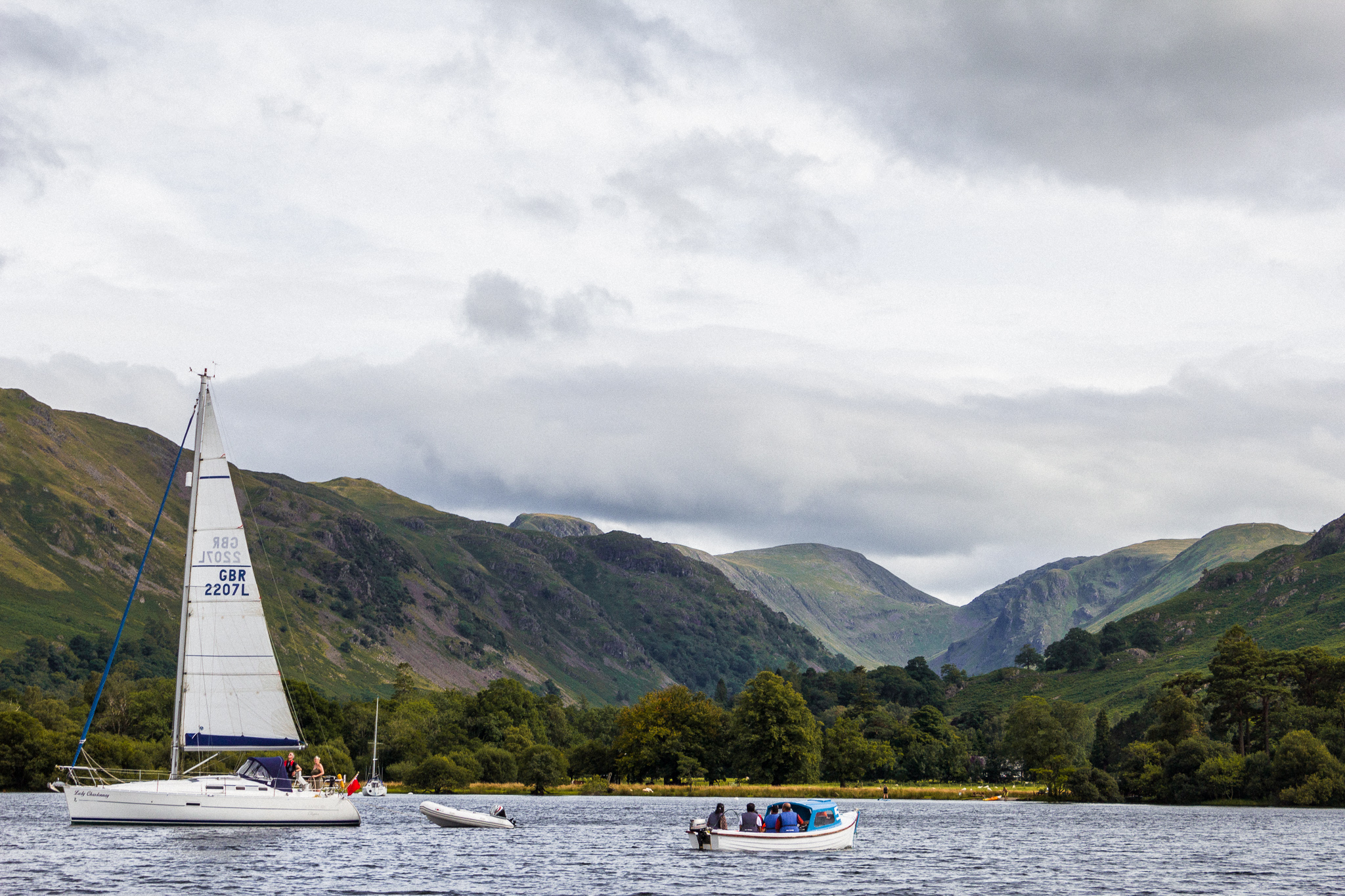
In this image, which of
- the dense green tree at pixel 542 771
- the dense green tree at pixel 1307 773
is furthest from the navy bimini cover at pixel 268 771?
the dense green tree at pixel 1307 773

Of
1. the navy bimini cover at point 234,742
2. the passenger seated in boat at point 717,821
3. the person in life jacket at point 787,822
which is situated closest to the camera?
the navy bimini cover at point 234,742

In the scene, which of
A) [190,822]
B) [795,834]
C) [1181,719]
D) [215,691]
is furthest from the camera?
[1181,719]

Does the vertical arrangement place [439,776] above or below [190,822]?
below

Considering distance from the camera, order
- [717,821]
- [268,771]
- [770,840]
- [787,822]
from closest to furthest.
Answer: [268,771] → [770,840] → [717,821] → [787,822]

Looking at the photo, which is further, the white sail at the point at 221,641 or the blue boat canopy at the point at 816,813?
the blue boat canopy at the point at 816,813

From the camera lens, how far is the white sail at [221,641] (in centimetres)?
7869

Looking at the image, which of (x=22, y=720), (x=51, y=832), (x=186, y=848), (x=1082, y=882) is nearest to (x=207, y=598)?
(x=186, y=848)

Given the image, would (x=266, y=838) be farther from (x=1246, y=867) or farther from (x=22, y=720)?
(x=22, y=720)

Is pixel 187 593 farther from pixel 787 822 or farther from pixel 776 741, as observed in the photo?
pixel 776 741

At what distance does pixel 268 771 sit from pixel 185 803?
5560 millimetres

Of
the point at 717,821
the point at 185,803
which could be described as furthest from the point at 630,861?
the point at 185,803

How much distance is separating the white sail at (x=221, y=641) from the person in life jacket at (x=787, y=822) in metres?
34.3

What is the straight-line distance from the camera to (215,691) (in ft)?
258

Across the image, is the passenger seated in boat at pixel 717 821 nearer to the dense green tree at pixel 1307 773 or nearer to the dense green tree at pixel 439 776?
the dense green tree at pixel 1307 773
